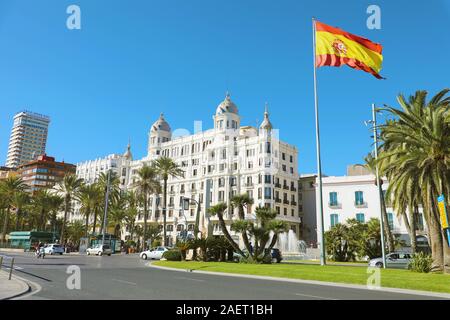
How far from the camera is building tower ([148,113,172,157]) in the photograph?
99625 mm

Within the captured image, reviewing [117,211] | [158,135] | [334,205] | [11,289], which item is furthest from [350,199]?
[158,135]

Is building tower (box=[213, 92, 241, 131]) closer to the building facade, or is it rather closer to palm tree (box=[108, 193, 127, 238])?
palm tree (box=[108, 193, 127, 238])

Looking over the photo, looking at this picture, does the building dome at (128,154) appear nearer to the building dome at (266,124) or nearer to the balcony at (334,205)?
the building dome at (266,124)

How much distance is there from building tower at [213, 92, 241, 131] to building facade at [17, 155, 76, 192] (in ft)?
279

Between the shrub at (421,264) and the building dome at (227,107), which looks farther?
the building dome at (227,107)

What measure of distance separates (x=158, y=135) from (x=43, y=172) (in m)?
77.6

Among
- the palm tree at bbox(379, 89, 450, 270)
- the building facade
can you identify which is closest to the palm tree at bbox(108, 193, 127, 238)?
the palm tree at bbox(379, 89, 450, 270)

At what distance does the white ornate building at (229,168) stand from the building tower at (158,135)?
10.7 inches

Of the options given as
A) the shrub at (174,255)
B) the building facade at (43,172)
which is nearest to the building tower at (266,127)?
the shrub at (174,255)

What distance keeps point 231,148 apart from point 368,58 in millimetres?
58297

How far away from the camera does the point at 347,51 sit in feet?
81.3

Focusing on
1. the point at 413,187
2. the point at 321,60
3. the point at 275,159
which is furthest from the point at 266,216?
the point at 275,159

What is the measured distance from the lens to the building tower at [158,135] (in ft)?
327

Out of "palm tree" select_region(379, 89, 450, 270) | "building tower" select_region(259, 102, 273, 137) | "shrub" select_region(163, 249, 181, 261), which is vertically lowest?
"shrub" select_region(163, 249, 181, 261)
